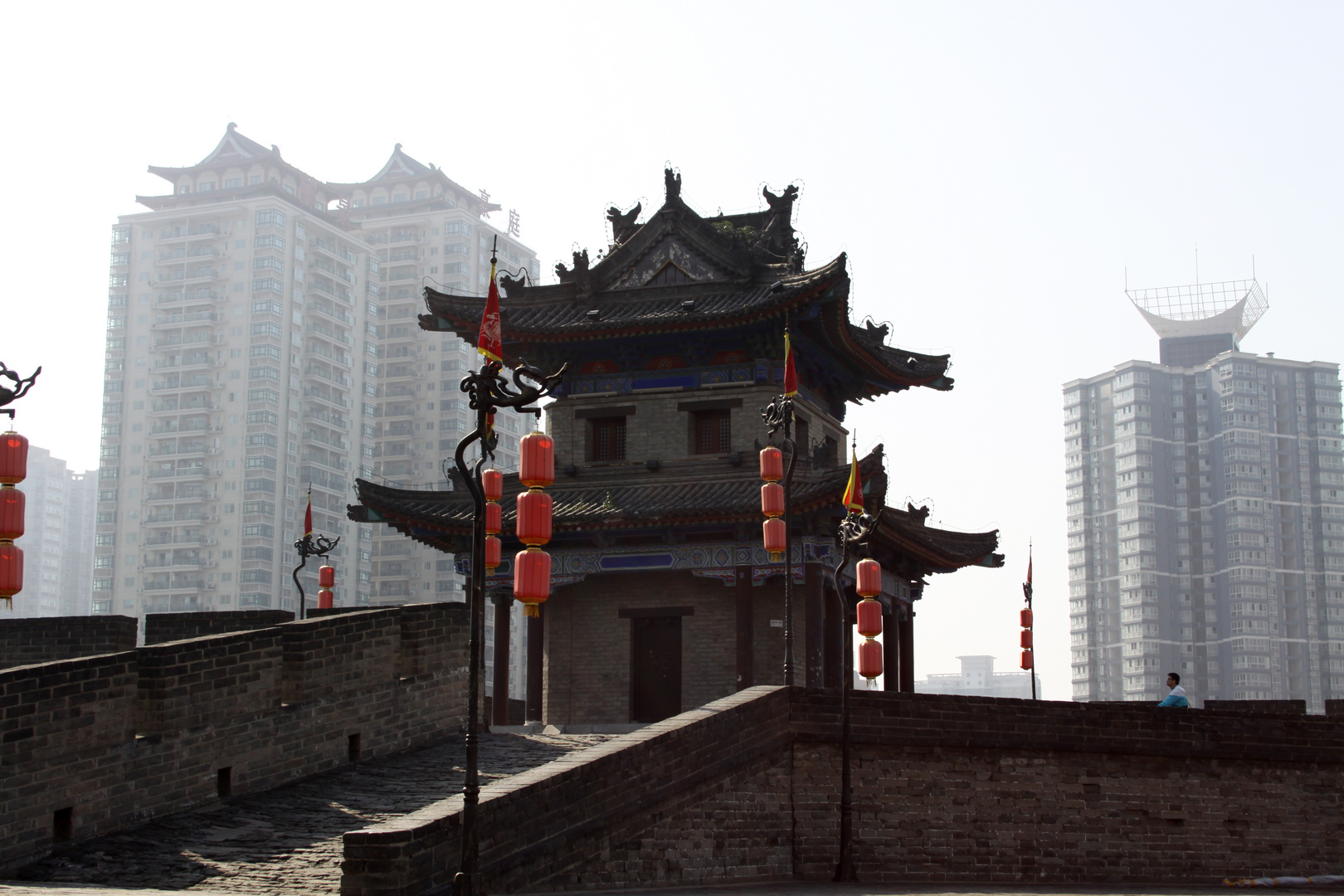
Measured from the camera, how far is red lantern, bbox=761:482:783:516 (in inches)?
782

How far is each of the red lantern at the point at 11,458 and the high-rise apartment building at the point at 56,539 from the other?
368 ft

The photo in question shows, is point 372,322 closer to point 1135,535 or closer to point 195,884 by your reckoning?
point 1135,535

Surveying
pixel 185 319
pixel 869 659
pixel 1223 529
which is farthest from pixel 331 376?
pixel 869 659

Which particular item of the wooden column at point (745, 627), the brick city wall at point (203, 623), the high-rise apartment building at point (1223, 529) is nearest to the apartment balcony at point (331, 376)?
the high-rise apartment building at point (1223, 529)

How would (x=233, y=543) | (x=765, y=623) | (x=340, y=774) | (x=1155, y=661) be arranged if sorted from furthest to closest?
1. (x=1155, y=661)
2. (x=233, y=543)
3. (x=765, y=623)
4. (x=340, y=774)

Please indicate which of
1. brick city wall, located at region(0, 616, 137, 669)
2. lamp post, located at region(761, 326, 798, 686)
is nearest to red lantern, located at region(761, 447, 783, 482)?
lamp post, located at region(761, 326, 798, 686)

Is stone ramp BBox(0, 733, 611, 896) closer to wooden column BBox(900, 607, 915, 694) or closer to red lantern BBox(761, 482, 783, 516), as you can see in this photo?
red lantern BBox(761, 482, 783, 516)

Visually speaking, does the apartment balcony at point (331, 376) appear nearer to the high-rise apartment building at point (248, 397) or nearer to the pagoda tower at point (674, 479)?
the high-rise apartment building at point (248, 397)

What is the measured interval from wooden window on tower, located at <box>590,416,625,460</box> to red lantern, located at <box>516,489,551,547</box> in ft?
44.6

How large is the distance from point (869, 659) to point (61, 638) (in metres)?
11.3

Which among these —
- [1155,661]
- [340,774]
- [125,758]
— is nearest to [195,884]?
[125,758]

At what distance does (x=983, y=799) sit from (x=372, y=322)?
295 ft

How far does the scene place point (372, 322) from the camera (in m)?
102

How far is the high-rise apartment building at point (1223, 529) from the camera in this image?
106312mm
